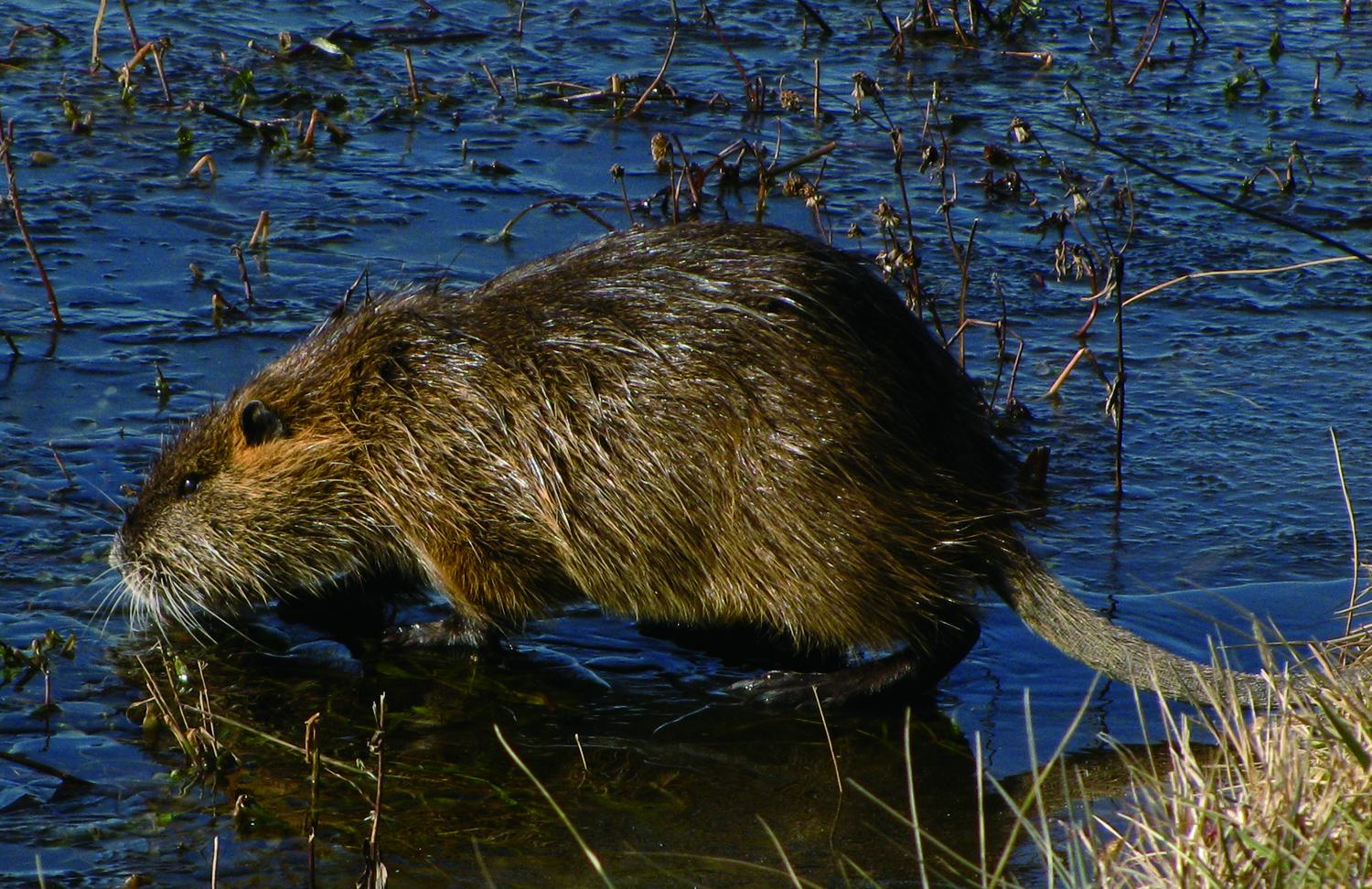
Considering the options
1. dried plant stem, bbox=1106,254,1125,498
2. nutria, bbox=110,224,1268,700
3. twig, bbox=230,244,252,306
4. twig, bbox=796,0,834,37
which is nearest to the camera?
nutria, bbox=110,224,1268,700

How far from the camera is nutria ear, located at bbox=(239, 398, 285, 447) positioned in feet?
14.2

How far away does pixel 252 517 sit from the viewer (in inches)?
173

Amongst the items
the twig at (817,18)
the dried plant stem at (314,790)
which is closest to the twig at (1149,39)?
the twig at (817,18)

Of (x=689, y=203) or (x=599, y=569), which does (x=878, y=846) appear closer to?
(x=599, y=569)

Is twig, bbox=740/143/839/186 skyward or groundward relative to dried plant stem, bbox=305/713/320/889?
skyward

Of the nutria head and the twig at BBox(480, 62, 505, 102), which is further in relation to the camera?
the twig at BBox(480, 62, 505, 102)

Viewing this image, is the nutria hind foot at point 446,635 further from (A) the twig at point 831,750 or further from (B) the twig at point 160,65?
(B) the twig at point 160,65

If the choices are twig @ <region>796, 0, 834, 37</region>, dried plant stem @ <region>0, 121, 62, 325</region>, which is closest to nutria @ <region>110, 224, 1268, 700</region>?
dried plant stem @ <region>0, 121, 62, 325</region>

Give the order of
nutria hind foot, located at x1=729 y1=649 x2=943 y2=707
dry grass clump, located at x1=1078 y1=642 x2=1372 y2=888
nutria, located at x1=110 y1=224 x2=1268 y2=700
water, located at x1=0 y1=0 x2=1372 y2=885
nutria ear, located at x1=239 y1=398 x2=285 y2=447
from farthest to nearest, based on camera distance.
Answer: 1. nutria ear, located at x1=239 y1=398 x2=285 y2=447
2. nutria hind foot, located at x1=729 y1=649 x2=943 y2=707
3. nutria, located at x1=110 y1=224 x2=1268 y2=700
4. water, located at x1=0 y1=0 x2=1372 y2=885
5. dry grass clump, located at x1=1078 y1=642 x2=1372 y2=888

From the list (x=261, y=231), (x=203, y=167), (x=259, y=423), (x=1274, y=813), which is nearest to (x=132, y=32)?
(x=203, y=167)

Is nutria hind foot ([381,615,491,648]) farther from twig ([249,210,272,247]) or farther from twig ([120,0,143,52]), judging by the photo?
twig ([120,0,143,52])

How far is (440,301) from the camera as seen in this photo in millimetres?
4469

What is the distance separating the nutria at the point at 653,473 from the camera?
12.8ft

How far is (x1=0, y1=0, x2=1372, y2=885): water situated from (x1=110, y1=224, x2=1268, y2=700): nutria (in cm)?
19
